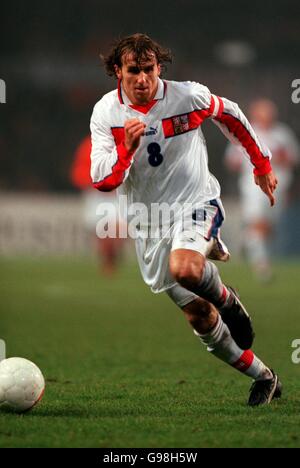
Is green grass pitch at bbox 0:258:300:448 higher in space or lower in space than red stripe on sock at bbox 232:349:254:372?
lower

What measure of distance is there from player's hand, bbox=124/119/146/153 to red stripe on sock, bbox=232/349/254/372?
1.28 m

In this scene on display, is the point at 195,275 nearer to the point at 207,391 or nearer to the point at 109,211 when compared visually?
the point at 207,391

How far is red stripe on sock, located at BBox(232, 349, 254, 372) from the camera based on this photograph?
498 centimetres

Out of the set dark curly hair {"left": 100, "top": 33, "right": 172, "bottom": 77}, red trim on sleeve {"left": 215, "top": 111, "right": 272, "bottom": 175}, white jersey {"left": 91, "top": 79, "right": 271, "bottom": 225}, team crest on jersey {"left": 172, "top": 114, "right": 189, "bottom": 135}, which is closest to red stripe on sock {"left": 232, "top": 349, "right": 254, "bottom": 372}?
white jersey {"left": 91, "top": 79, "right": 271, "bottom": 225}

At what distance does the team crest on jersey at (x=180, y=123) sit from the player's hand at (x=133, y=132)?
50cm

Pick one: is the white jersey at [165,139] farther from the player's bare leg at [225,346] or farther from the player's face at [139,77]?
the player's bare leg at [225,346]

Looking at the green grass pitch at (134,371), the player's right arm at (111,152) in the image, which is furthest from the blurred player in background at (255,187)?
the player's right arm at (111,152)

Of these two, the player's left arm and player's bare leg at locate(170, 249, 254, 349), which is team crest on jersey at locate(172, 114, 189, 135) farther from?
player's bare leg at locate(170, 249, 254, 349)

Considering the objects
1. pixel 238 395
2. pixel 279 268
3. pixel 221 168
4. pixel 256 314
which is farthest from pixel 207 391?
pixel 221 168

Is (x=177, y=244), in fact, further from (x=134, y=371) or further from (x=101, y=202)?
(x=101, y=202)

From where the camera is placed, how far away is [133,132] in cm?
443

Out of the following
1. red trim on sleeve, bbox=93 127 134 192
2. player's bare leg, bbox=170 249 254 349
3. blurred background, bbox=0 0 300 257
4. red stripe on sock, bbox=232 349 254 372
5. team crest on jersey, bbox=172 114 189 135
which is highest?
blurred background, bbox=0 0 300 257

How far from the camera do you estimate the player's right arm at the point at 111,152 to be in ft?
14.6

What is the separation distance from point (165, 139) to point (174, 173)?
0.60 ft
